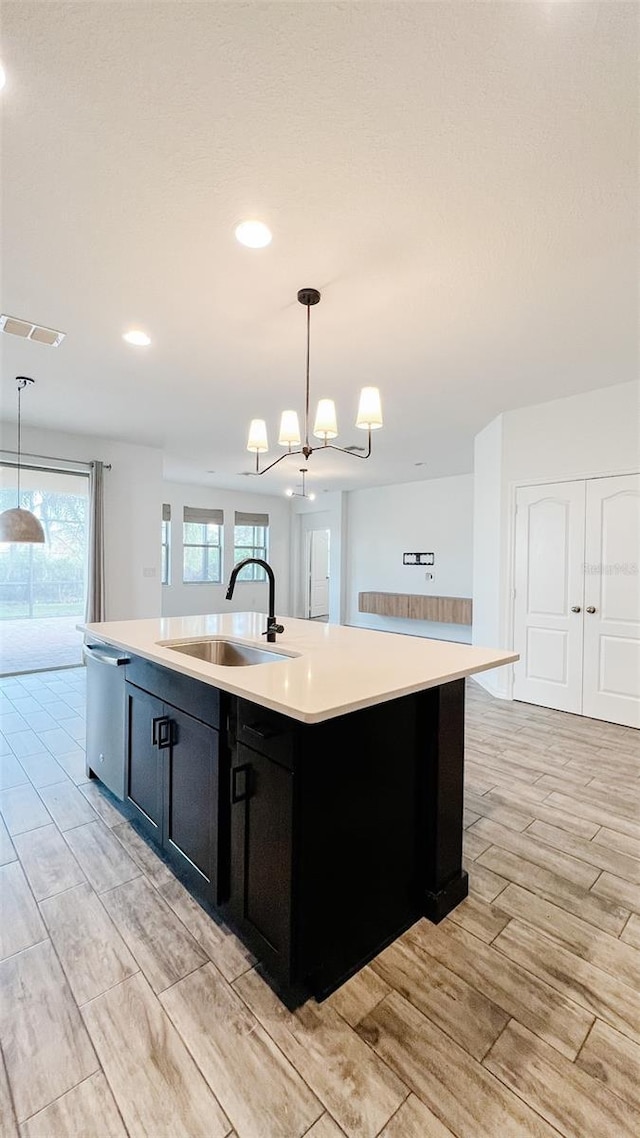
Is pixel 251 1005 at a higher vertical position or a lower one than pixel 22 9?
lower

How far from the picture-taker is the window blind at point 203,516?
8.77 meters

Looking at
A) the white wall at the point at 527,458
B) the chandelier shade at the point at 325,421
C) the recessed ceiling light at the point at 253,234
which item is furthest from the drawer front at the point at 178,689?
the white wall at the point at 527,458

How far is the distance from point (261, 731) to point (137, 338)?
2.80 metres

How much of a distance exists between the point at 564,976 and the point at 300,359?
11.5ft

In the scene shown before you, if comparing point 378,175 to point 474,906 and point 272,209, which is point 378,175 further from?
point 474,906

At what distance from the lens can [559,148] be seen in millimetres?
1556

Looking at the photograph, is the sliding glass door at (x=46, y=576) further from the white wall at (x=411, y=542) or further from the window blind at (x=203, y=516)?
the white wall at (x=411, y=542)

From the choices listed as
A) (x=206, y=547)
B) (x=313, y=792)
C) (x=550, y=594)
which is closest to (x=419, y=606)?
(x=550, y=594)

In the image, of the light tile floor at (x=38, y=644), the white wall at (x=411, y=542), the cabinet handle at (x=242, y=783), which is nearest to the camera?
the cabinet handle at (x=242, y=783)

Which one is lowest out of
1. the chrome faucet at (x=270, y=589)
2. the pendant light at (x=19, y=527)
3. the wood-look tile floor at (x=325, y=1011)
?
the wood-look tile floor at (x=325, y=1011)

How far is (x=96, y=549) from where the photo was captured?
5.45 metres

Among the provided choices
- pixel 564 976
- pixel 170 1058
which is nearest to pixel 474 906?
pixel 564 976

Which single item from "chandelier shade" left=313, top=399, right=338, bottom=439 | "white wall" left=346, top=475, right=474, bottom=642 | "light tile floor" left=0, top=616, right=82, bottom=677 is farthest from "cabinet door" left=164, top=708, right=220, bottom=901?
"white wall" left=346, top=475, right=474, bottom=642

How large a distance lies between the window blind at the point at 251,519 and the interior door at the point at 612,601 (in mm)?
6909
